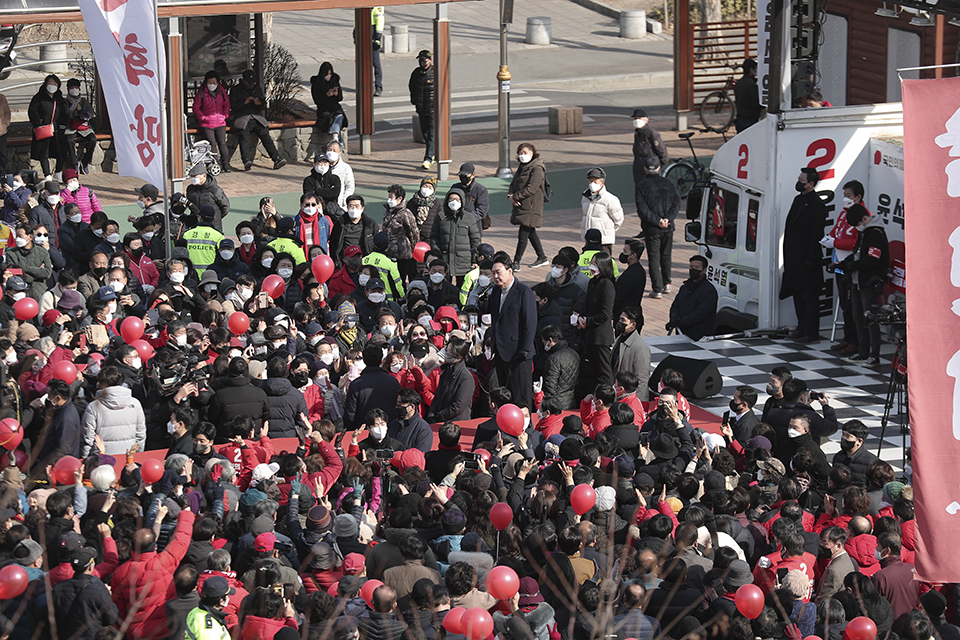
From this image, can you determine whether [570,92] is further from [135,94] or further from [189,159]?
[135,94]

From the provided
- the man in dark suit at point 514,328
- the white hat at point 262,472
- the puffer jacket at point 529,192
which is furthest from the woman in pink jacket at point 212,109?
the white hat at point 262,472

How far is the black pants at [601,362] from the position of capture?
13.8 meters

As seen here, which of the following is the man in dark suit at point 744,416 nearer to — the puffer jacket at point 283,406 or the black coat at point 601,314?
the black coat at point 601,314

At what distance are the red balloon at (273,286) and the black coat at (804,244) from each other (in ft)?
20.3

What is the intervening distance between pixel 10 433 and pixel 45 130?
1300 centimetres

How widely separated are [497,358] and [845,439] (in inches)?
158

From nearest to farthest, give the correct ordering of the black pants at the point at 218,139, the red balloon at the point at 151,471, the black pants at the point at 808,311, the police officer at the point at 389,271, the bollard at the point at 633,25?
1. the red balloon at the point at 151,471
2. the police officer at the point at 389,271
3. the black pants at the point at 808,311
4. the black pants at the point at 218,139
5. the bollard at the point at 633,25

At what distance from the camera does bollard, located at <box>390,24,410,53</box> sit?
120ft

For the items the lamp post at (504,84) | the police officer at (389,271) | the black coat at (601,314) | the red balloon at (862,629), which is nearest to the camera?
the red balloon at (862,629)

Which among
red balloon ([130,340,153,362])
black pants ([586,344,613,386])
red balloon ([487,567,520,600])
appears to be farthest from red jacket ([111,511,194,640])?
black pants ([586,344,613,386])

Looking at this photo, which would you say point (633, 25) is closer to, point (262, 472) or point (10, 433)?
point (262, 472)

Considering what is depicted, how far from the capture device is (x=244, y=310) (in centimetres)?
1450

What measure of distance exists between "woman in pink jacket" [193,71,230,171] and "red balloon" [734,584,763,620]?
17355 mm

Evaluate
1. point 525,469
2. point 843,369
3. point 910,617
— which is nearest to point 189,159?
point 843,369
